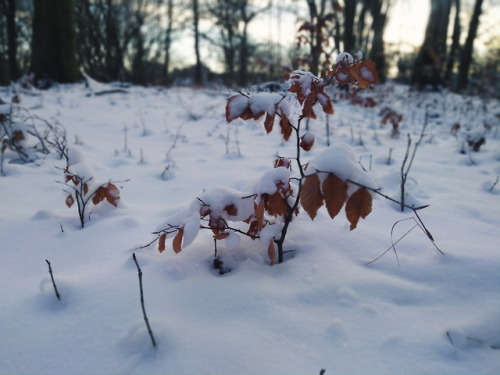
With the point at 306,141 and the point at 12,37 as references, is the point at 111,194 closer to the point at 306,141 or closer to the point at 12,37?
the point at 306,141

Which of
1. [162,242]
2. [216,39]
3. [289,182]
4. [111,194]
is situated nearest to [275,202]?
[289,182]

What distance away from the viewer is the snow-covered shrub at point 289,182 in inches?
39.4

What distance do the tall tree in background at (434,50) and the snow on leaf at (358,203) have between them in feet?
46.5

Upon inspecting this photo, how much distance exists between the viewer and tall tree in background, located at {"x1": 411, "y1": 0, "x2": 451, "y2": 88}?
13.5m

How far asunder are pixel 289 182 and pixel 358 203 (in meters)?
0.42

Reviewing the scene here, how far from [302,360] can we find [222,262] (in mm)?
602

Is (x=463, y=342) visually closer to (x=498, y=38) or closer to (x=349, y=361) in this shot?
(x=349, y=361)

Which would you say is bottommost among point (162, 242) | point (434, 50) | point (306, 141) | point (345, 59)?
point (162, 242)

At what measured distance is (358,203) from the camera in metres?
1.01

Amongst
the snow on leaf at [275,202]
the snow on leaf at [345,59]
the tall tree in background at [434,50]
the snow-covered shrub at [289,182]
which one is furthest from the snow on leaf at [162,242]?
the tall tree in background at [434,50]

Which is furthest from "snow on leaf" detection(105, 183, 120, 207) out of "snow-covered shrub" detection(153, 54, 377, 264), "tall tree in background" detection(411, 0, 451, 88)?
"tall tree in background" detection(411, 0, 451, 88)

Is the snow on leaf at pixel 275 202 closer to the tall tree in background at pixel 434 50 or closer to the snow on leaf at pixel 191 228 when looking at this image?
the snow on leaf at pixel 191 228

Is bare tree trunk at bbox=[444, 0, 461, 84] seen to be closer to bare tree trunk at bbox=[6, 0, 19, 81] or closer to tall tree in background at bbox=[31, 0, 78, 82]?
tall tree in background at bbox=[31, 0, 78, 82]

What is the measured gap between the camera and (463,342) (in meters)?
1.06
